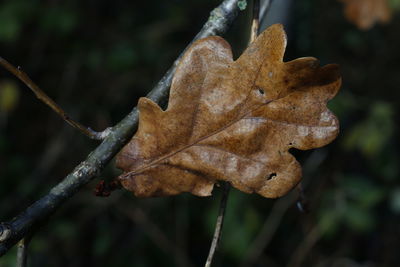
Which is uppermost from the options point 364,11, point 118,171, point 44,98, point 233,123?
point 44,98

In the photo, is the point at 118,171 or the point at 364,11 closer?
the point at 364,11

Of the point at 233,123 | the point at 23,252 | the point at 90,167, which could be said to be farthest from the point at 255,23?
the point at 23,252

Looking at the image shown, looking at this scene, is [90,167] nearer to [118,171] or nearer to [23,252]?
[23,252]

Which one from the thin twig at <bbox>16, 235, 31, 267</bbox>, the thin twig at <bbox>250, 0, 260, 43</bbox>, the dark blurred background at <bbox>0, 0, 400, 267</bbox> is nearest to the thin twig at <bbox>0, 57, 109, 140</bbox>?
the thin twig at <bbox>16, 235, 31, 267</bbox>

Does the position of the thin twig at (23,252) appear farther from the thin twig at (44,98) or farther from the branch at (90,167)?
the thin twig at (44,98)

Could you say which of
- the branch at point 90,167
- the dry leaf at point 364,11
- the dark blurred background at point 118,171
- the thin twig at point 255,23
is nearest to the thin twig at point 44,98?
the branch at point 90,167
